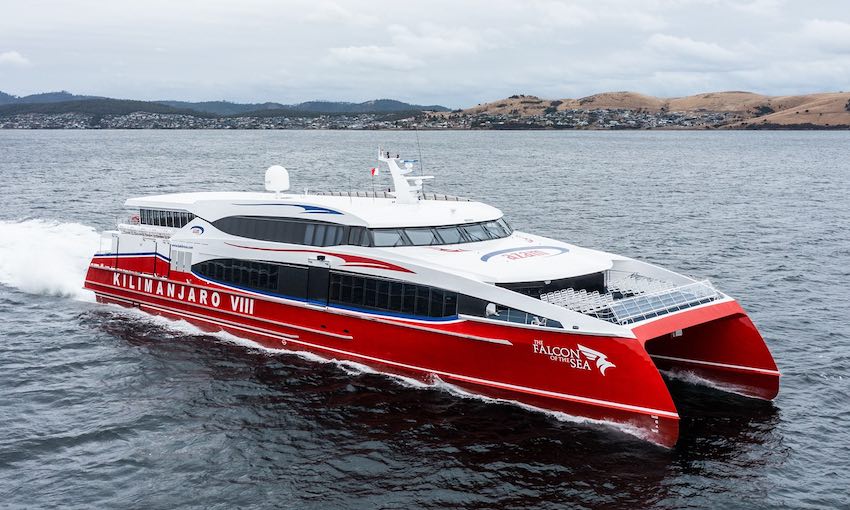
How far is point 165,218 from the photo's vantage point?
27.4 m

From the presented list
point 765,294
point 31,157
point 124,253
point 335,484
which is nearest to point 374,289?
point 335,484

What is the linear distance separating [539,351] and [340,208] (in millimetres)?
8102

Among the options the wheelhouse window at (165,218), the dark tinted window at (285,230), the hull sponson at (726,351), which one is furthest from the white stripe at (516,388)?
the wheelhouse window at (165,218)

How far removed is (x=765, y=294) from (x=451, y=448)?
19.1 metres

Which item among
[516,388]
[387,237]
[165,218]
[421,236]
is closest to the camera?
[516,388]

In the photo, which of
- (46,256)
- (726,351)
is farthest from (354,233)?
(46,256)

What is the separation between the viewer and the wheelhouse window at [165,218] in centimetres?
2681

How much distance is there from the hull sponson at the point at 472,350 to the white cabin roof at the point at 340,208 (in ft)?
8.80

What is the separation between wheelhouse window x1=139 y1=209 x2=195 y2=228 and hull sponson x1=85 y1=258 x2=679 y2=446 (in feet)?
6.46

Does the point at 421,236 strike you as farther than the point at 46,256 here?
No

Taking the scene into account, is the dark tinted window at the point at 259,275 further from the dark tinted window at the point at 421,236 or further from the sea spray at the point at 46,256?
the sea spray at the point at 46,256

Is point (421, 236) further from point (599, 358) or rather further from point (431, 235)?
point (599, 358)

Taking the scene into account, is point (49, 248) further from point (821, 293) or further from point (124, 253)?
point (821, 293)

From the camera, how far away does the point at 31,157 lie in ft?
353
